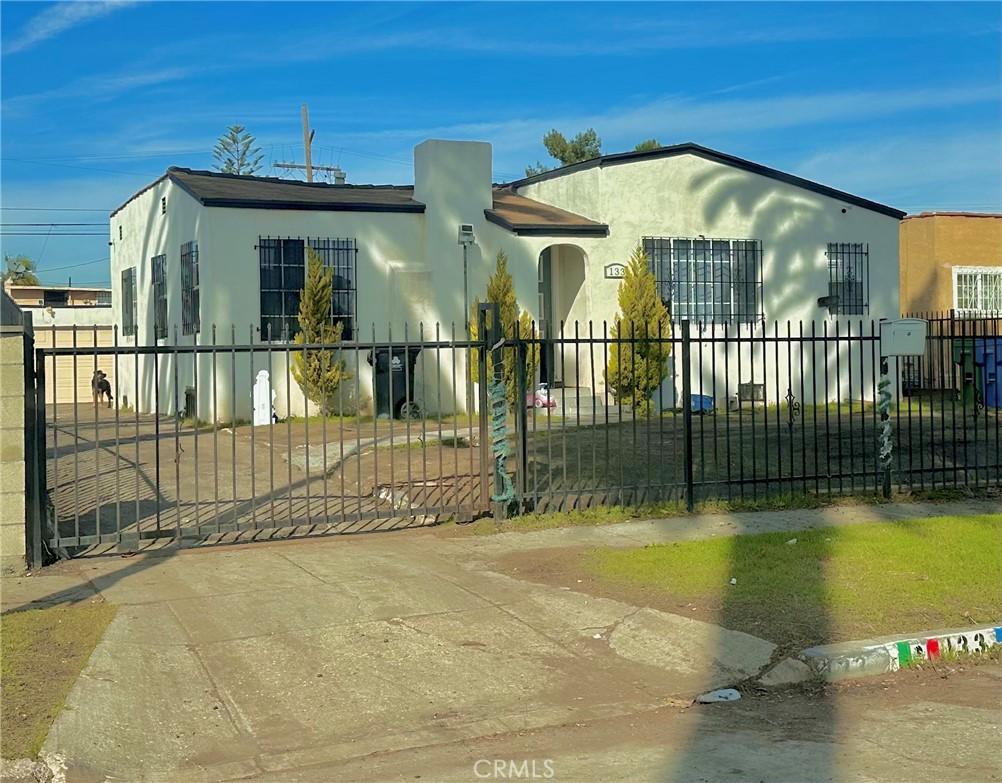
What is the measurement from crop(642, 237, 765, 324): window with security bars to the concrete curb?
16.5 metres

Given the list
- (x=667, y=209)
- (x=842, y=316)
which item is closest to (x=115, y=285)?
(x=667, y=209)

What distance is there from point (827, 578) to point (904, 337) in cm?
393

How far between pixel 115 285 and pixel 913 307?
74.8ft

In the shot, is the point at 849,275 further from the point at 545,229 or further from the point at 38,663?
the point at 38,663

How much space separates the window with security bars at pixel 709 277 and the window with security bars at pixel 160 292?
1106 centimetres

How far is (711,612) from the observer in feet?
24.6

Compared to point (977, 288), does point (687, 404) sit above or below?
below

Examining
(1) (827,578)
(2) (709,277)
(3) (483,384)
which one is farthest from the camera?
(2) (709,277)

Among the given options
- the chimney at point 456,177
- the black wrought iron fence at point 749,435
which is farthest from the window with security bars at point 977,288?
the chimney at point 456,177

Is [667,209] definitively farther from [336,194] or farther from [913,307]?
[913,307]

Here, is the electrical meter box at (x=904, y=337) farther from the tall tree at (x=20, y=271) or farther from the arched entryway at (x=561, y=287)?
the tall tree at (x=20, y=271)

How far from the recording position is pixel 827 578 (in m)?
8.30

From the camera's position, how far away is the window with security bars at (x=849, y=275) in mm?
24875

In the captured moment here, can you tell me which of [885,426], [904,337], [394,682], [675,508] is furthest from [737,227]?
[394,682]
